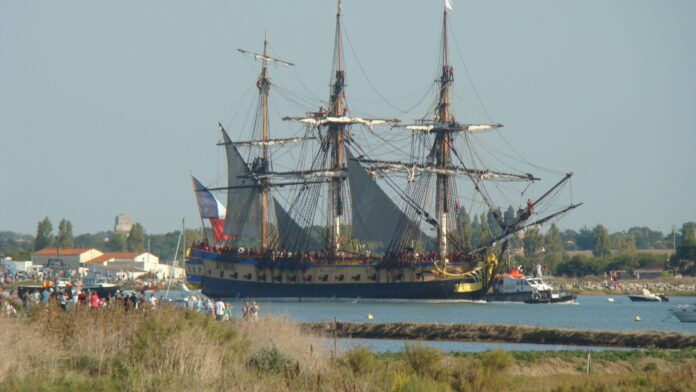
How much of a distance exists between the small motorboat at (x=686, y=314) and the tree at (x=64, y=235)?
15221 cm

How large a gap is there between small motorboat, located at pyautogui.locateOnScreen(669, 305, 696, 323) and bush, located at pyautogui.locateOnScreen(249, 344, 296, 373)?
37.3 meters

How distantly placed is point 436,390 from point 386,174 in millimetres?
72254

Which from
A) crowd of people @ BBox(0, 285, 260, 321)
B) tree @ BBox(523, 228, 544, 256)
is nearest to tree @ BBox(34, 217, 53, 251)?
tree @ BBox(523, 228, 544, 256)

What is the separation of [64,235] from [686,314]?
155245mm

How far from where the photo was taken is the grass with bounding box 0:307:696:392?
2184 cm

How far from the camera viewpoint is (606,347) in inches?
1480

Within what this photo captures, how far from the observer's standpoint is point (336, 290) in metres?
89.8

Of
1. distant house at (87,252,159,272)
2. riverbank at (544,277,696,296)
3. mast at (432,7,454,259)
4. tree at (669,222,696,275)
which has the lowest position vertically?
riverbank at (544,277,696,296)

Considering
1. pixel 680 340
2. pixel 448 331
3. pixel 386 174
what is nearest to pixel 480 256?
pixel 386 174

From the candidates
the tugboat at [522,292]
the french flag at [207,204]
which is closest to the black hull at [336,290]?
the tugboat at [522,292]

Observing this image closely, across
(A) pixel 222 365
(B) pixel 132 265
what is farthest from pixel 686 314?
(B) pixel 132 265

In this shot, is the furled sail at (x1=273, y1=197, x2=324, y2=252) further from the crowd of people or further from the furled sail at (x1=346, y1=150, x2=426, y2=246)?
the crowd of people

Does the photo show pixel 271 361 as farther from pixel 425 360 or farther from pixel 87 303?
pixel 87 303

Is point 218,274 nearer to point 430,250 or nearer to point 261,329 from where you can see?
point 430,250
